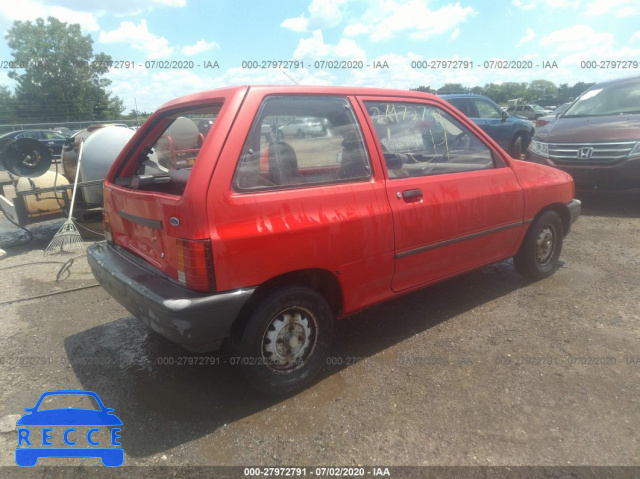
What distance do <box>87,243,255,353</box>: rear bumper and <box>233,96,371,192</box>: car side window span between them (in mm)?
603

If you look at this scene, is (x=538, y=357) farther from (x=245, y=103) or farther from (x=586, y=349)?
(x=245, y=103)

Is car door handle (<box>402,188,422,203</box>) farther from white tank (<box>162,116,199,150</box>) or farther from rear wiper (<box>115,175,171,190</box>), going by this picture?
white tank (<box>162,116,199,150</box>)

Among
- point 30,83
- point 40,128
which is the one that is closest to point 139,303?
point 40,128

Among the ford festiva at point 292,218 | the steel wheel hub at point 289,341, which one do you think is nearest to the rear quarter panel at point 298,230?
the ford festiva at point 292,218

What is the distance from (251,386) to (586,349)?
7.73ft

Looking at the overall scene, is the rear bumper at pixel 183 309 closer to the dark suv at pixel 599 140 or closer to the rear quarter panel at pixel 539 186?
the rear quarter panel at pixel 539 186

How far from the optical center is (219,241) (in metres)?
2.16

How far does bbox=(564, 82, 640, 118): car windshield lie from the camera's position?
22.5 ft

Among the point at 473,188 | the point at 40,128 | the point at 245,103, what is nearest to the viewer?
the point at 245,103

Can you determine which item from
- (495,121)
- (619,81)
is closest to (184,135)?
(619,81)

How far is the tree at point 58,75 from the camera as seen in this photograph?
23.5m

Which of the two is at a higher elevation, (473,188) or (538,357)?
(473,188)

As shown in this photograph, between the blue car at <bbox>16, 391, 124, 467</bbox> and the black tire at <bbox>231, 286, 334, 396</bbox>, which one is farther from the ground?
the black tire at <bbox>231, 286, 334, 396</bbox>

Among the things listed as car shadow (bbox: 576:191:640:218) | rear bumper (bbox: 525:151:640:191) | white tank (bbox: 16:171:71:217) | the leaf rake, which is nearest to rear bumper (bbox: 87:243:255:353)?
the leaf rake
